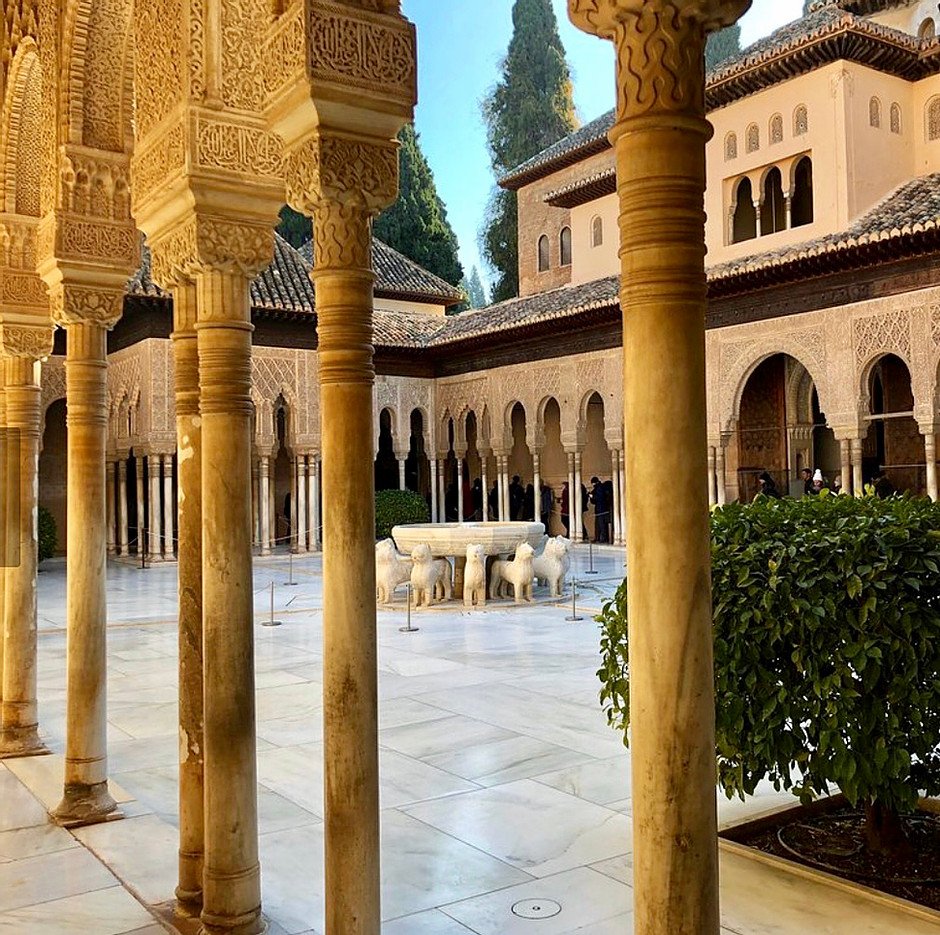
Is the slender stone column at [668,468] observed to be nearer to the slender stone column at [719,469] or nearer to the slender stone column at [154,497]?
the slender stone column at [719,469]

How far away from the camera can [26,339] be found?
6465 millimetres

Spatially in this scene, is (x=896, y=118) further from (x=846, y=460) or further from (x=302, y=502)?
(x=302, y=502)

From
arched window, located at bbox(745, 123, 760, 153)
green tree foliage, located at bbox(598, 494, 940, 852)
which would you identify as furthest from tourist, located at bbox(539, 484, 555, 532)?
green tree foliage, located at bbox(598, 494, 940, 852)

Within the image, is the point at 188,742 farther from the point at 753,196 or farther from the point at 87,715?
the point at 753,196

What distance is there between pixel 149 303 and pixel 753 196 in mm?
13064

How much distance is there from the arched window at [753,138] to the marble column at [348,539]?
1861cm

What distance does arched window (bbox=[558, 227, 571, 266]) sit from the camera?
92.7ft

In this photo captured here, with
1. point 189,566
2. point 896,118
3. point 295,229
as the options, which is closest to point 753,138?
point 896,118

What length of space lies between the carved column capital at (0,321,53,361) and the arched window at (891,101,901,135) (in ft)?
57.7

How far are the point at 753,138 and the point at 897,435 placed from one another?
23.1ft

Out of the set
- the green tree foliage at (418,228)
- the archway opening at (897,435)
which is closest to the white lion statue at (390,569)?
the archway opening at (897,435)

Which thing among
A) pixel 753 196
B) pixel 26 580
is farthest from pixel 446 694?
pixel 753 196

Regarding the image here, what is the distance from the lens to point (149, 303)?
2161 centimetres

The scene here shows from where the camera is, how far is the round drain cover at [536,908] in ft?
11.8
